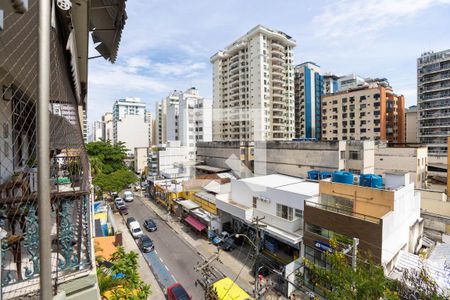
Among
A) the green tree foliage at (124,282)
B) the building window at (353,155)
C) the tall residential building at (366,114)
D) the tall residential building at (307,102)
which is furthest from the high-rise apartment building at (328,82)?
the green tree foliage at (124,282)

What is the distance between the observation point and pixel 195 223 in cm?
1738

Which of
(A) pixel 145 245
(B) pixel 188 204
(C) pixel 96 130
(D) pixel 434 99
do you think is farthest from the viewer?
(C) pixel 96 130

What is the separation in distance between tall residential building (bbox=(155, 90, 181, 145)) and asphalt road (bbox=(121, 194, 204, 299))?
4075 centimetres

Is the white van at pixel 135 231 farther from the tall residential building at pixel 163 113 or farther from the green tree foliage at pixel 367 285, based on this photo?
the tall residential building at pixel 163 113

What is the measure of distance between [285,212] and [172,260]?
7266 millimetres

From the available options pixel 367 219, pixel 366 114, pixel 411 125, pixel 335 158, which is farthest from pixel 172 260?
pixel 411 125

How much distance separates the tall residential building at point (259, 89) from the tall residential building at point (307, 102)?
6.53 meters

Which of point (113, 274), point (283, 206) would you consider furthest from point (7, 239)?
point (283, 206)

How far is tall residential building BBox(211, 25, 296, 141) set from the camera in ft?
117

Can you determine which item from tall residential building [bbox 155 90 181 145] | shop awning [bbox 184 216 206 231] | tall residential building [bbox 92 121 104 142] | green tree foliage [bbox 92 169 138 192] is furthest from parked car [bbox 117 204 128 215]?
tall residential building [bbox 92 121 104 142]

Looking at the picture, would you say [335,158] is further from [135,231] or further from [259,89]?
[259,89]

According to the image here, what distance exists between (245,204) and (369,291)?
9.45 meters

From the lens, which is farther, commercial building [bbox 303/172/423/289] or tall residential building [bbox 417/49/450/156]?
tall residential building [bbox 417/49/450/156]

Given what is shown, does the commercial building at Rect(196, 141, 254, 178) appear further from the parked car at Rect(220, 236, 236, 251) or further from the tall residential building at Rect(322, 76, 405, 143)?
the tall residential building at Rect(322, 76, 405, 143)
